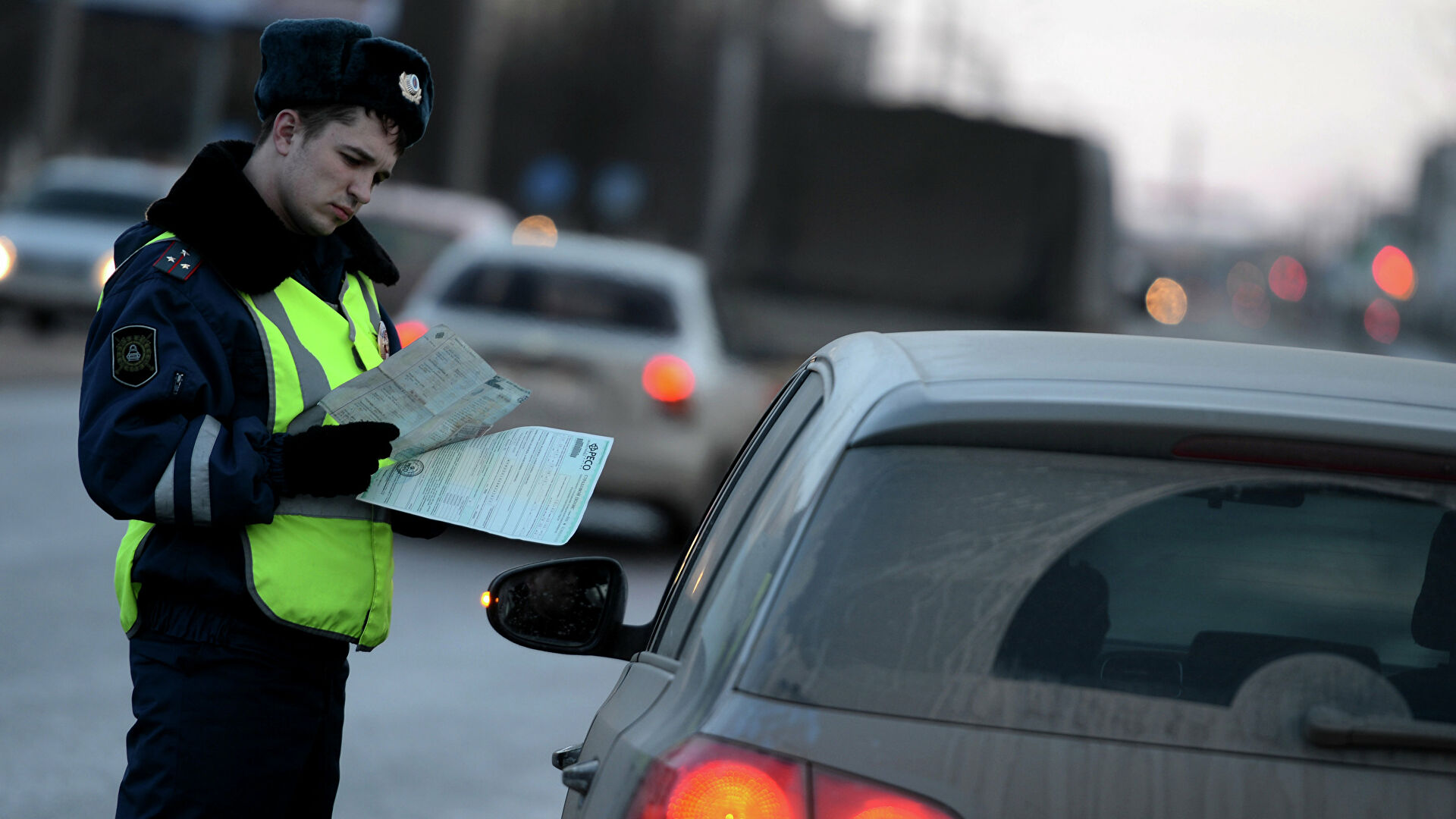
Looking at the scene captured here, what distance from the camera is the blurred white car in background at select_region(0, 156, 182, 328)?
18.6m

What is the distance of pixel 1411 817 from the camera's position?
77.3 inches

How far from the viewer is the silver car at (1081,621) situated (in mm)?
1996

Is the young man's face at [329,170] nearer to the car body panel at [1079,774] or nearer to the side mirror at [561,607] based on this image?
the side mirror at [561,607]

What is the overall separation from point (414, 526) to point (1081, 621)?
1.51 meters

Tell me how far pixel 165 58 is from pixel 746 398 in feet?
127

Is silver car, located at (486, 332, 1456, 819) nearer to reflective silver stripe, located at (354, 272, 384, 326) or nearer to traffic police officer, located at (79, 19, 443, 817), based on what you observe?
traffic police officer, located at (79, 19, 443, 817)

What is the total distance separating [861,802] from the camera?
1.98m

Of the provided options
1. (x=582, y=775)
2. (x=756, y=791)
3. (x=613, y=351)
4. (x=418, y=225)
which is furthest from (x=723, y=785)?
(x=418, y=225)

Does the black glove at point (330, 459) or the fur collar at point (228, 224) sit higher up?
the fur collar at point (228, 224)

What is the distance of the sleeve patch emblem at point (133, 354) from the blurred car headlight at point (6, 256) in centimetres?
1696

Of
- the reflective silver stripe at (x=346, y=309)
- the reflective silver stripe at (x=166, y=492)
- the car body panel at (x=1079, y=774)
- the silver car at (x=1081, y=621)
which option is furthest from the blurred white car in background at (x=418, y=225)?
the car body panel at (x=1079, y=774)

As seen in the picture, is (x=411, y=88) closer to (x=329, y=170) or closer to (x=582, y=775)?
(x=329, y=170)

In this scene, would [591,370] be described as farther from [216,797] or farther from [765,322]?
[216,797]

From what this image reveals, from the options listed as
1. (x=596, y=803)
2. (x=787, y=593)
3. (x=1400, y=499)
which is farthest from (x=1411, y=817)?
(x=596, y=803)
